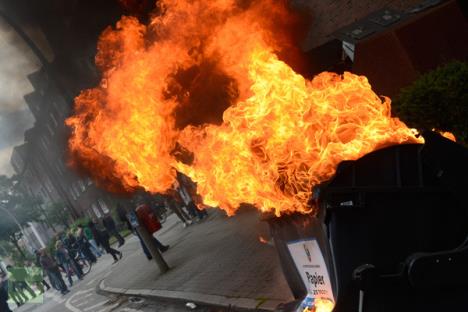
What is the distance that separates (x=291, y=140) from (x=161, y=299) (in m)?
6.63

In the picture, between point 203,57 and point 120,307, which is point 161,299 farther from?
point 203,57

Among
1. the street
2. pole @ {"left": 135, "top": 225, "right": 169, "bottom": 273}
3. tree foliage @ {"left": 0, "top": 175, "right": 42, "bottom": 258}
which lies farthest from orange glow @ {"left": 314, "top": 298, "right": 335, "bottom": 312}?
tree foliage @ {"left": 0, "top": 175, "right": 42, "bottom": 258}

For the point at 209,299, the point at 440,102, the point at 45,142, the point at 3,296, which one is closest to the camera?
the point at 440,102

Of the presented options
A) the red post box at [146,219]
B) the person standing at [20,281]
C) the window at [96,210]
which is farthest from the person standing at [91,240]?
the window at [96,210]

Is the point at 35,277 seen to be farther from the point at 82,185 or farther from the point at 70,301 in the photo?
the point at 82,185

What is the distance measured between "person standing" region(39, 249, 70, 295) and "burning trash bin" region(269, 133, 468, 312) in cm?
1623

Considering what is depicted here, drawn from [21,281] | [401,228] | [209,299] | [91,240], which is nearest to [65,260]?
[91,240]

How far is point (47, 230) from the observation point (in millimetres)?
73750

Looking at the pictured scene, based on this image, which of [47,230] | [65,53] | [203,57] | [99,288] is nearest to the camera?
[203,57]

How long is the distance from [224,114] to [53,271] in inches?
613

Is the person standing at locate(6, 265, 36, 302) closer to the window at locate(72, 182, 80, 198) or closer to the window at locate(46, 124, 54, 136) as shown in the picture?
the window at locate(46, 124, 54, 136)

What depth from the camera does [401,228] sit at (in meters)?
3.45

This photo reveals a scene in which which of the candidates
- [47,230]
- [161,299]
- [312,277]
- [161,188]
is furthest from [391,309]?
[47,230]

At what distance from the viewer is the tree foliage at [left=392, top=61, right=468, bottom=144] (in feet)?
24.4
